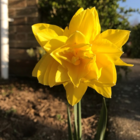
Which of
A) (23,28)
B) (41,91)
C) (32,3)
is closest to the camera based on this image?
(41,91)

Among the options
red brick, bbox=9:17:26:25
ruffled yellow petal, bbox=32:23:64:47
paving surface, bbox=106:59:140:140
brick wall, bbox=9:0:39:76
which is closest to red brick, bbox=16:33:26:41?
brick wall, bbox=9:0:39:76

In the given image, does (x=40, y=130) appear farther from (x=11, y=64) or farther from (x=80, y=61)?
(x=11, y=64)

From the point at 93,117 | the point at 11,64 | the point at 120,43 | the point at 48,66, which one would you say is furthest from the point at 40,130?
the point at 11,64

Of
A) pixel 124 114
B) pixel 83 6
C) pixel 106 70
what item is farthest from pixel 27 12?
pixel 106 70

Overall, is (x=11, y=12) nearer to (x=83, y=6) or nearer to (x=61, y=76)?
(x=83, y=6)

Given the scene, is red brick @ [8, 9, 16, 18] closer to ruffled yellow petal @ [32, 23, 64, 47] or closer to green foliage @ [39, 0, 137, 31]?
green foliage @ [39, 0, 137, 31]

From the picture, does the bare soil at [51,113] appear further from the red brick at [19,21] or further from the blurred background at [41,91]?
the red brick at [19,21]
